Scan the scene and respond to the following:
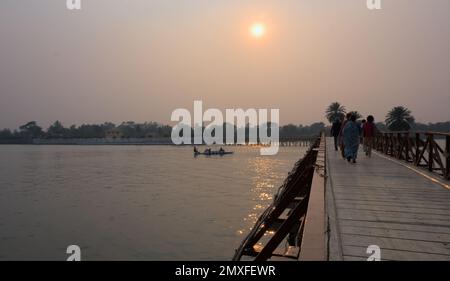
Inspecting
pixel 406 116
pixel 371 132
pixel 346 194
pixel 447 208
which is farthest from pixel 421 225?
pixel 406 116

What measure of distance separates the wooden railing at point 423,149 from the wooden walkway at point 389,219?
130 cm

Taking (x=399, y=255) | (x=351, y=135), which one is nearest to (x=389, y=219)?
(x=399, y=255)

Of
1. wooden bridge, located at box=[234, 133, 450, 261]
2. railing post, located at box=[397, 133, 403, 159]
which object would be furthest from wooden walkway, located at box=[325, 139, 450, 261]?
railing post, located at box=[397, 133, 403, 159]

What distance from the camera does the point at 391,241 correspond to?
404 cm

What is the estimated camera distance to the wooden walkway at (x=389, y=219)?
12.3ft

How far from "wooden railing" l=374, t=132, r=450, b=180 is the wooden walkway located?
1.30 meters

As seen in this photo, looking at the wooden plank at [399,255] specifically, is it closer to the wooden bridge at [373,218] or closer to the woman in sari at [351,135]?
the wooden bridge at [373,218]

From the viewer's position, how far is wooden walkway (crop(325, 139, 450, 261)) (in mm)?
3764

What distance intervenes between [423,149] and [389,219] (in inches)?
312

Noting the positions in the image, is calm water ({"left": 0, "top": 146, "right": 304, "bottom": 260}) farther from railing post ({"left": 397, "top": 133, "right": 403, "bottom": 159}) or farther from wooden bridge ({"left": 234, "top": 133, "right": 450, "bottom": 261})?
railing post ({"left": 397, "top": 133, "right": 403, "bottom": 159})

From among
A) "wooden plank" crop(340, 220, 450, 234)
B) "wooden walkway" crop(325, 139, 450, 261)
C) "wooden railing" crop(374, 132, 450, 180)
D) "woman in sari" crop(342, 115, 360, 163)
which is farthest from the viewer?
"woman in sari" crop(342, 115, 360, 163)

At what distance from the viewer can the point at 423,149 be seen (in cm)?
1168

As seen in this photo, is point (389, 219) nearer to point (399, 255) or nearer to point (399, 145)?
point (399, 255)
